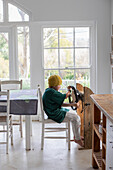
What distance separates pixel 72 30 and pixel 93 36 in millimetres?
461

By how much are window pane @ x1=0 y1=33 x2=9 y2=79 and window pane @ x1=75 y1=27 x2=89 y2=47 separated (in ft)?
4.95

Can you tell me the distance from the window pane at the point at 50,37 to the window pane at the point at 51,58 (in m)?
0.13

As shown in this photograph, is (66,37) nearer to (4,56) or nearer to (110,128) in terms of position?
(4,56)

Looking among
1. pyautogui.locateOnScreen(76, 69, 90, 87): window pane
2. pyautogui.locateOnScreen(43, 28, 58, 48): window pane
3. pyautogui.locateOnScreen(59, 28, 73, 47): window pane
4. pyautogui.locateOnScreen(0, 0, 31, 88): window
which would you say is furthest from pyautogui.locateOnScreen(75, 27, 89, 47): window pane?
pyautogui.locateOnScreen(0, 0, 31, 88): window

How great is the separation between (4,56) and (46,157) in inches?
114

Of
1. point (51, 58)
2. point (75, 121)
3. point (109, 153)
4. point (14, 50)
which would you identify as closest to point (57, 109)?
point (75, 121)

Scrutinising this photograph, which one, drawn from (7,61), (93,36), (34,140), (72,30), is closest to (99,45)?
(93,36)

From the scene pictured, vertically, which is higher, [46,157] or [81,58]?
[81,58]

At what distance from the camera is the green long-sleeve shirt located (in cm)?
423

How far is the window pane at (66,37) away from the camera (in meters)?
6.01

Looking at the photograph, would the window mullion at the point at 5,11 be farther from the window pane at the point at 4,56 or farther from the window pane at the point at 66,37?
the window pane at the point at 66,37

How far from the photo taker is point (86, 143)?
429 centimetres

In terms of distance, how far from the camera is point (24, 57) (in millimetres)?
6156

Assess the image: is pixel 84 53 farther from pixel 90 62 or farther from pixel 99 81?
pixel 99 81
